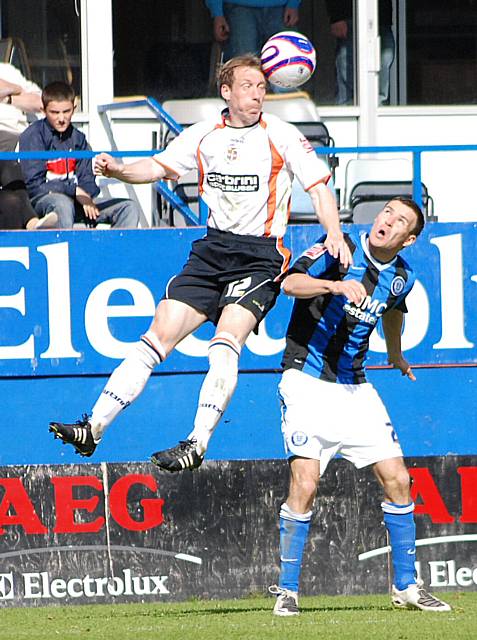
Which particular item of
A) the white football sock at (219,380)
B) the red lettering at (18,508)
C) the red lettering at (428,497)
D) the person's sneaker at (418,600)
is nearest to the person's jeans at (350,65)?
the red lettering at (428,497)

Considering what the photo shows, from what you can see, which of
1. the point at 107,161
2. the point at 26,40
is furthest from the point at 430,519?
the point at 26,40

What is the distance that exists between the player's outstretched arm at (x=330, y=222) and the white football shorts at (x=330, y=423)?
767 mm

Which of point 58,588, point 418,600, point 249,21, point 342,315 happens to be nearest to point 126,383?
point 342,315

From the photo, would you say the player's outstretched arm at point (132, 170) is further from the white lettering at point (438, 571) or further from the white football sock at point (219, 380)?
the white lettering at point (438, 571)

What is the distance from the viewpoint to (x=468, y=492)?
9867mm

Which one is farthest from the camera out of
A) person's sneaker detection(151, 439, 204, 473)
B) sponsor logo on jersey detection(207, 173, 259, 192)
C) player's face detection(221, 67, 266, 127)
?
sponsor logo on jersey detection(207, 173, 259, 192)

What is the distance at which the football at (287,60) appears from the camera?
10.7 metres

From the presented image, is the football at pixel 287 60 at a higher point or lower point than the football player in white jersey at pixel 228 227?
higher

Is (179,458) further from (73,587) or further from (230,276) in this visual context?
(73,587)

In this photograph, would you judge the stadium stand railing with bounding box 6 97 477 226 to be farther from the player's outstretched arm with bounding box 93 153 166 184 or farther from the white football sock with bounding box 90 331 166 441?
the white football sock with bounding box 90 331 166 441

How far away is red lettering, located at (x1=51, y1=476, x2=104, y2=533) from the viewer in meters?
9.71

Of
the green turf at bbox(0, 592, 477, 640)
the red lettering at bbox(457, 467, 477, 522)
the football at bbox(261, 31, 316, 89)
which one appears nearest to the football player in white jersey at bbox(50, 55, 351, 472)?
the green turf at bbox(0, 592, 477, 640)

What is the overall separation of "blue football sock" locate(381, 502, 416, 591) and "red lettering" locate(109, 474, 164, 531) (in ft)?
7.78

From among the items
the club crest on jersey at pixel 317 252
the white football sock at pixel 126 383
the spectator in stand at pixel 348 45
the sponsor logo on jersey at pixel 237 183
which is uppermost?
the spectator in stand at pixel 348 45
